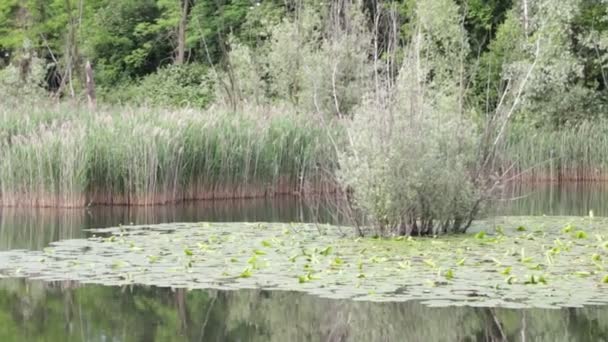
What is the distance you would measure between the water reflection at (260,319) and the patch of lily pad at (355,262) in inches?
6.2

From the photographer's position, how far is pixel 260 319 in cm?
795

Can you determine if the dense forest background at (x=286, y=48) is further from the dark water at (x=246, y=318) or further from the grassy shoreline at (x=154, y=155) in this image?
the dark water at (x=246, y=318)

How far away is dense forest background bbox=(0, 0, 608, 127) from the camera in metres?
25.8

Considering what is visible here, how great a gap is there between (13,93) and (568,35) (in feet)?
45.4

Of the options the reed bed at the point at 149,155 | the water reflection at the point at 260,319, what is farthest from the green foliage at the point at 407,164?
the reed bed at the point at 149,155

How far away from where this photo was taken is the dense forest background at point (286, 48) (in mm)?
25750

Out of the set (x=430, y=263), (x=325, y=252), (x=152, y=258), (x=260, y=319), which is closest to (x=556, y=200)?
(x=325, y=252)

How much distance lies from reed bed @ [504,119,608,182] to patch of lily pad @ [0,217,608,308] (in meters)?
Answer: 11.0

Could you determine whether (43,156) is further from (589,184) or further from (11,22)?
(11,22)

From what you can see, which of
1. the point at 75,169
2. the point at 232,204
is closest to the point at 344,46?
the point at 232,204

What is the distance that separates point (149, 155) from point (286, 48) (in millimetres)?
11701

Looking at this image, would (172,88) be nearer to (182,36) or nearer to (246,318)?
(182,36)

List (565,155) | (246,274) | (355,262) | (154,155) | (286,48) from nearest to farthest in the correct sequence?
(246,274)
(355,262)
(154,155)
(565,155)
(286,48)

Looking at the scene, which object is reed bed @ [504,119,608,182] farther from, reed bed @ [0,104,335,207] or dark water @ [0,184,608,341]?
dark water @ [0,184,608,341]
